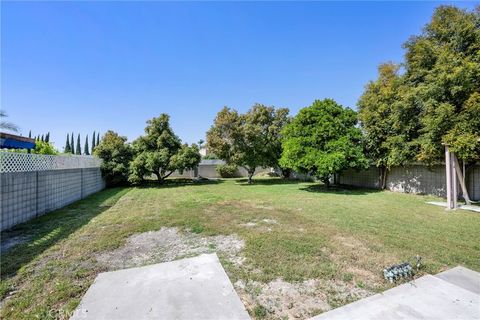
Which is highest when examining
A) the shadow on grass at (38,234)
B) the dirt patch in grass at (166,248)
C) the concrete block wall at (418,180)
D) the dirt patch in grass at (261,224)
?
the concrete block wall at (418,180)

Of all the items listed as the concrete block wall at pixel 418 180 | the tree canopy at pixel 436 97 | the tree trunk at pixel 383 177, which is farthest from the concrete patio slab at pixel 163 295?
the tree trunk at pixel 383 177

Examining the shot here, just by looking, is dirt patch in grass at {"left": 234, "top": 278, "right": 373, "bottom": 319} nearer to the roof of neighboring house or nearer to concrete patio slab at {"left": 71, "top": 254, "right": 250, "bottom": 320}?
concrete patio slab at {"left": 71, "top": 254, "right": 250, "bottom": 320}

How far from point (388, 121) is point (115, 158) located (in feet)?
47.9

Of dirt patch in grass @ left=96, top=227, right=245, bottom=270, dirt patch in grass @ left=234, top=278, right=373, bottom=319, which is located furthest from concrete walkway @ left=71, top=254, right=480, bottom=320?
dirt patch in grass @ left=96, top=227, right=245, bottom=270

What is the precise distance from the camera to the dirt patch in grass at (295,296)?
91.7 inches

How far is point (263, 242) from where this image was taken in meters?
4.20

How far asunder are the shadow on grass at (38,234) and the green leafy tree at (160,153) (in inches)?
261

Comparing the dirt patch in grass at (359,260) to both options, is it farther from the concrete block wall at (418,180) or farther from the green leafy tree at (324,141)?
the concrete block wall at (418,180)

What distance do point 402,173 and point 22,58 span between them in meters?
14.9

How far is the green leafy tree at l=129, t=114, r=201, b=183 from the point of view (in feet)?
45.4

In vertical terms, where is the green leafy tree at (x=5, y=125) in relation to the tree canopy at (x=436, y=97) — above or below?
below

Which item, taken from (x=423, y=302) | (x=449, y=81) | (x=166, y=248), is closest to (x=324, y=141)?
(x=449, y=81)

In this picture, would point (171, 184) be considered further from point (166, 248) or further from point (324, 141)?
point (166, 248)

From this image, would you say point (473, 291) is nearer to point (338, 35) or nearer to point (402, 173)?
point (338, 35)
